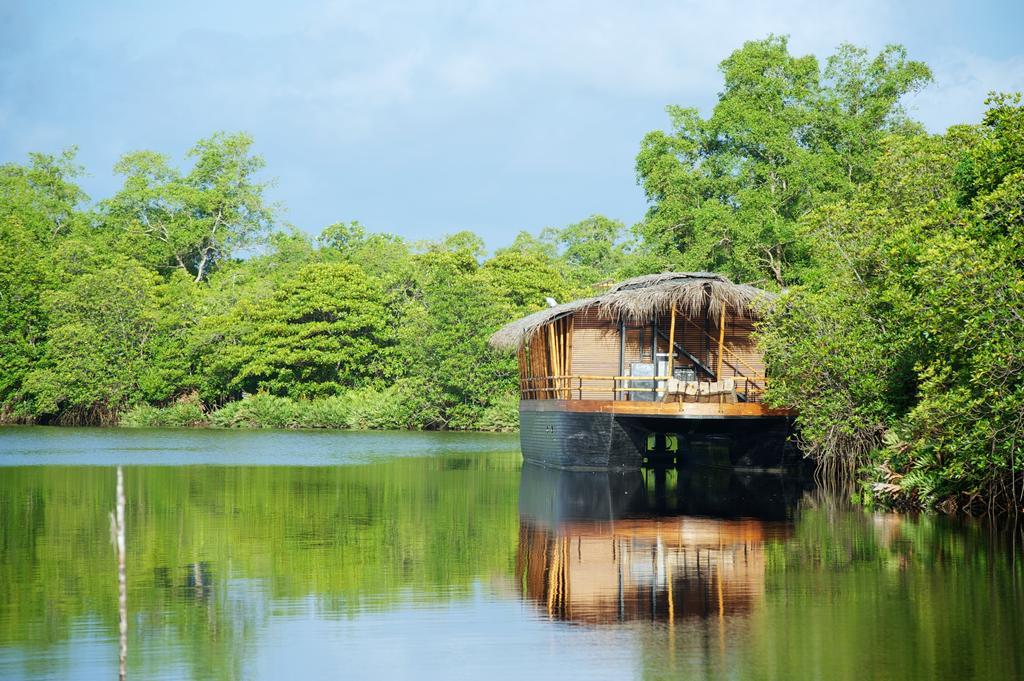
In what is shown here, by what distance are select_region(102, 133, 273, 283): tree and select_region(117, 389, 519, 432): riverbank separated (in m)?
17.4

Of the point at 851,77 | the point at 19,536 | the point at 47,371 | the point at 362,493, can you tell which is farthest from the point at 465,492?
the point at 47,371

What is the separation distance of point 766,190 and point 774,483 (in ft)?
56.6

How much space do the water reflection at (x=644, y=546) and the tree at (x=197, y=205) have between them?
50.2 metres

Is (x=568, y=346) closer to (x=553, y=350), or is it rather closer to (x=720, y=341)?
(x=553, y=350)

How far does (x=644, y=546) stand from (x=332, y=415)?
3752 cm

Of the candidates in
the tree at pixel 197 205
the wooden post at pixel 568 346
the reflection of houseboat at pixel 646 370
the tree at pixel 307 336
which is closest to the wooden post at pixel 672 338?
the reflection of houseboat at pixel 646 370

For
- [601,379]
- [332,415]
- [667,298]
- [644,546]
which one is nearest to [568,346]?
[601,379]

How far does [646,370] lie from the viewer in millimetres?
26109

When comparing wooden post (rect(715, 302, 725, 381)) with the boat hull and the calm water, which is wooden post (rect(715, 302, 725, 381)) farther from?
the calm water

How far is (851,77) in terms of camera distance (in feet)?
135

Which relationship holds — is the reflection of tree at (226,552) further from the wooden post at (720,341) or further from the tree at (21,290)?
the tree at (21,290)

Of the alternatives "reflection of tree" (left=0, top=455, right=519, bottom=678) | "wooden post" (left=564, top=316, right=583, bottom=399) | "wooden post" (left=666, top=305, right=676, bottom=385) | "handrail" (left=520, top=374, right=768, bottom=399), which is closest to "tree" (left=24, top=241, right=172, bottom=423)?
"reflection of tree" (left=0, top=455, right=519, bottom=678)

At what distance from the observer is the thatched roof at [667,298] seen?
24078mm

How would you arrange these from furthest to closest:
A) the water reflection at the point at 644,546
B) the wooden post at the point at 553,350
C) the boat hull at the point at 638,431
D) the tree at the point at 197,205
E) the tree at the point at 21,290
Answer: the tree at the point at 197,205
the tree at the point at 21,290
the wooden post at the point at 553,350
the boat hull at the point at 638,431
the water reflection at the point at 644,546
